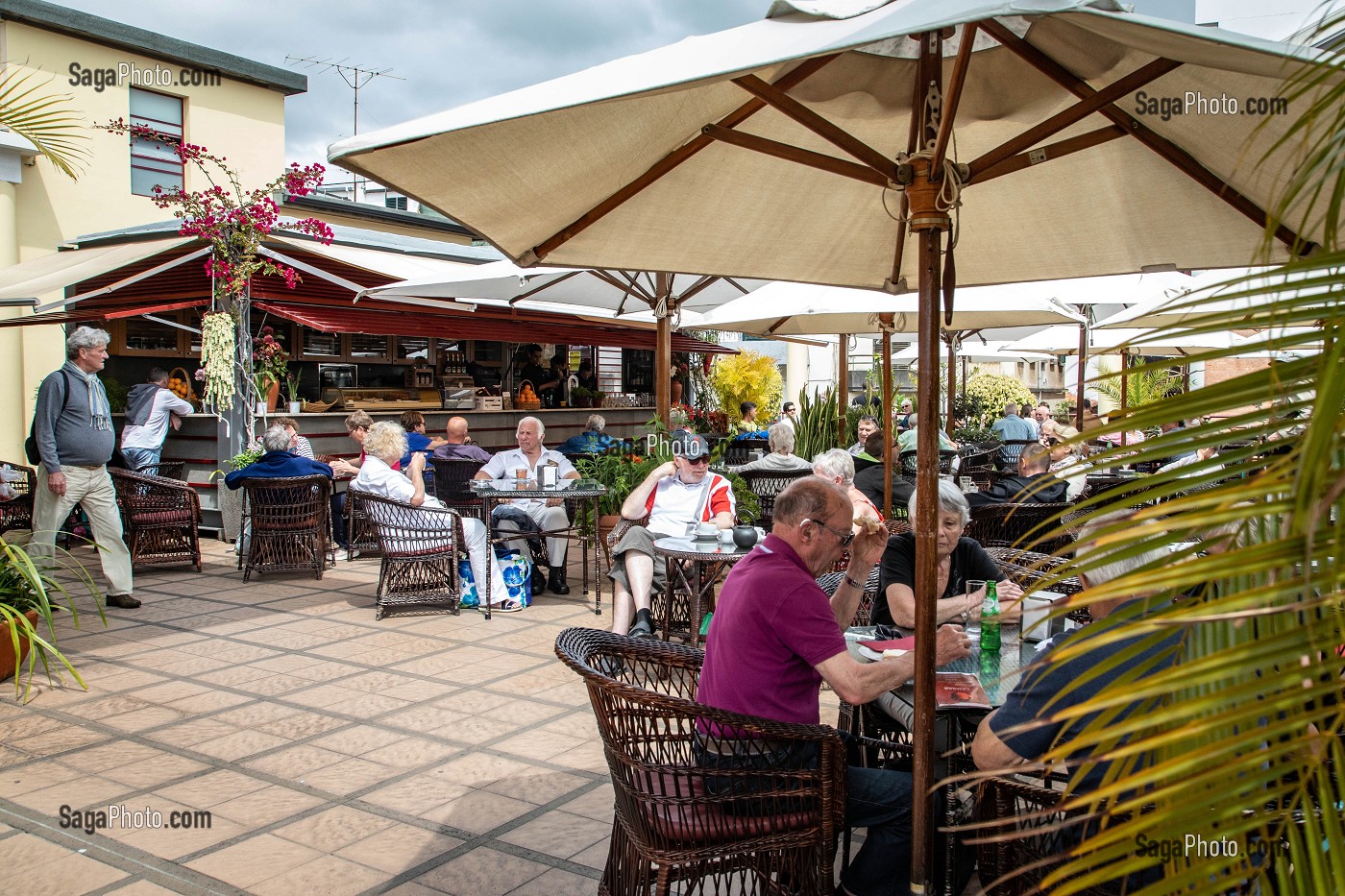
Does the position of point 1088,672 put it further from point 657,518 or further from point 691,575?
point 657,518

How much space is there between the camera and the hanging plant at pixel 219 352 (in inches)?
366

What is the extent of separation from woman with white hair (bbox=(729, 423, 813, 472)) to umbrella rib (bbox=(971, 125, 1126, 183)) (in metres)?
4.96

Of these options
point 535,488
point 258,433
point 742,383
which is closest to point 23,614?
point 535,488

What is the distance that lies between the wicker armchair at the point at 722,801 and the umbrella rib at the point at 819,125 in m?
1.46

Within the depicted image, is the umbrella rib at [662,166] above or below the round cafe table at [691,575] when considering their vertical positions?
above

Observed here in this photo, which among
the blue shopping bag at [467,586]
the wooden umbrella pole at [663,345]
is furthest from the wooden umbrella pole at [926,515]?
the wooden umbrella pole at [663,345]

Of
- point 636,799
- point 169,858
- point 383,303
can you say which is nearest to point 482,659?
point 169,858

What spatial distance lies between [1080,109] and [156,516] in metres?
7.96

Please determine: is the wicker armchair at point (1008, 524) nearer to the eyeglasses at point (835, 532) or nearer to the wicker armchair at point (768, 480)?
the wicker armchair at point (768, 480)

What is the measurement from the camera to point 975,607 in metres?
3.73

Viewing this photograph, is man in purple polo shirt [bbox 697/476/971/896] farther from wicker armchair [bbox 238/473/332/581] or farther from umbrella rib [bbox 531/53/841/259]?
wicker armchair [bbox 238/473/332/581]

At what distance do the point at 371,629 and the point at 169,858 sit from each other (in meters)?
3.36

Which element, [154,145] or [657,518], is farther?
[154,145]

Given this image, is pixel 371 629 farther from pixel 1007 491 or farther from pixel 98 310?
pixel 98 310
